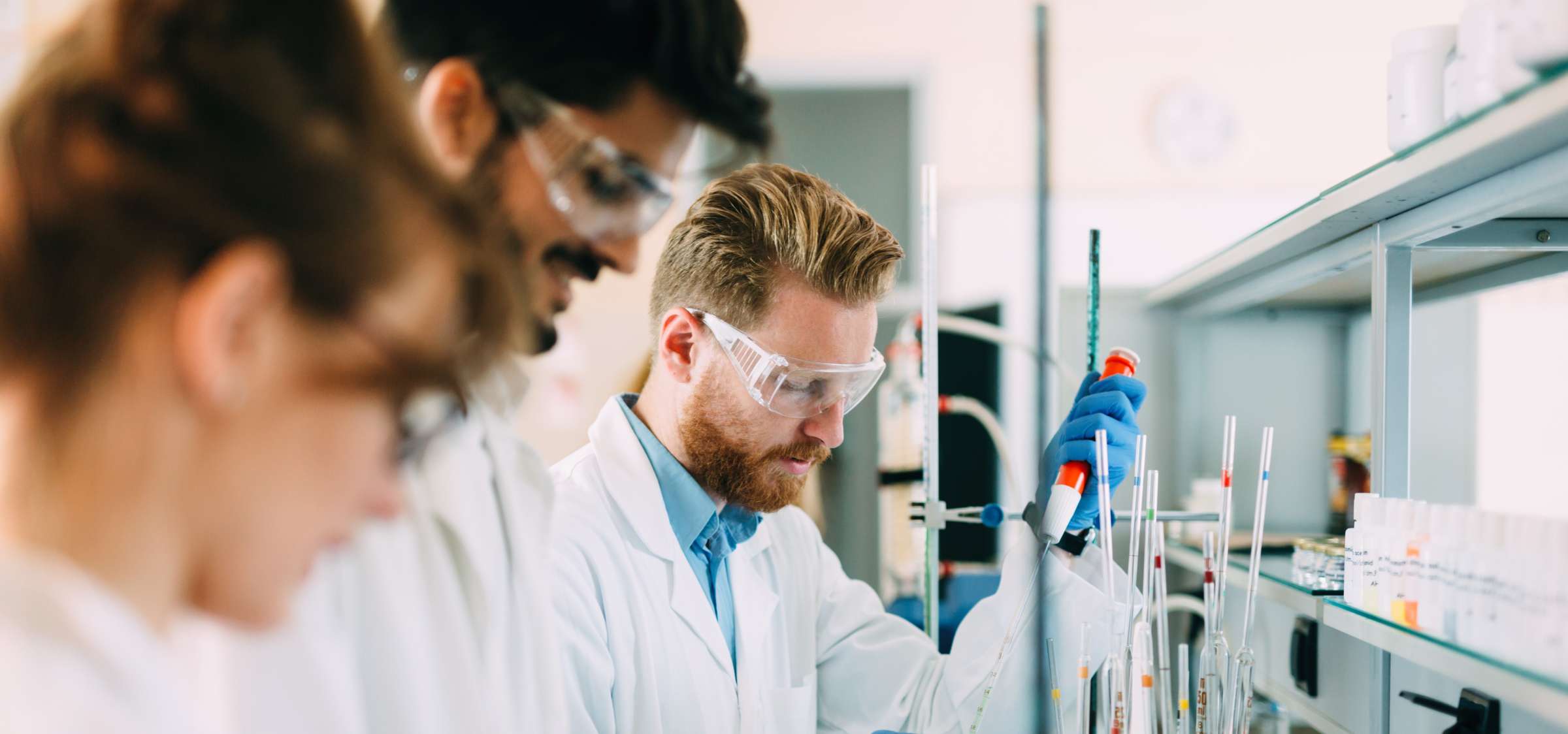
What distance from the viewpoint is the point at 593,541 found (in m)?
1.40

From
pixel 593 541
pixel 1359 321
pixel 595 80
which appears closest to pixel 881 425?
pixel 1359 321

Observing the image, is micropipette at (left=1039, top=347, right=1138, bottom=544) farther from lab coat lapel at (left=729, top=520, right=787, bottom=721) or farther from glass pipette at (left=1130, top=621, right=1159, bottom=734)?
lab coat lapel at (left=729, top=520, right=787, bottom=721)

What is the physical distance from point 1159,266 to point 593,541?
2670 mm

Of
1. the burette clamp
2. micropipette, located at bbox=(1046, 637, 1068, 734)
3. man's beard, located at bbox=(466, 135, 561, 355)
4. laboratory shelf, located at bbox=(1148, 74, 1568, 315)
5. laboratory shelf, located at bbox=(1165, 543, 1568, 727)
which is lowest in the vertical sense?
micropipette, located at bbox=(1046, 637, 1068, 734)

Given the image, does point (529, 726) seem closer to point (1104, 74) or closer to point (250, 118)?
point (250, 118)

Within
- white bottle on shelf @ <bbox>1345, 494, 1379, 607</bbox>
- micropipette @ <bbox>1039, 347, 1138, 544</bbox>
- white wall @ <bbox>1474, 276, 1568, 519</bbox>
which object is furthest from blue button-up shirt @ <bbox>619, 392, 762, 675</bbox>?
white wall @ <bbox>1474, 276, 1568, 519</bbox>

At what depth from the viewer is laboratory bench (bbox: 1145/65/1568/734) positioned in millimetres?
911

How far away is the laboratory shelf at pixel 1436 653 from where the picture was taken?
0.80 meters

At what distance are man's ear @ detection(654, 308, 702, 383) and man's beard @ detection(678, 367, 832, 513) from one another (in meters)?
0.03

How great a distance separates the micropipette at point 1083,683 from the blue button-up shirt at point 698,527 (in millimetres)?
516

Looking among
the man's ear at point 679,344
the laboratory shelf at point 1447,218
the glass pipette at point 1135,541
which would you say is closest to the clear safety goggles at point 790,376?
the man's ear at point 679,344

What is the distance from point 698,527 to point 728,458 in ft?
0.41

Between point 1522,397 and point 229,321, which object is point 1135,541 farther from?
point 1522,397

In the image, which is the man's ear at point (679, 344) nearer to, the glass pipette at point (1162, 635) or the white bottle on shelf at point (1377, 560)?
the glass pipette at point (1162, 635)
